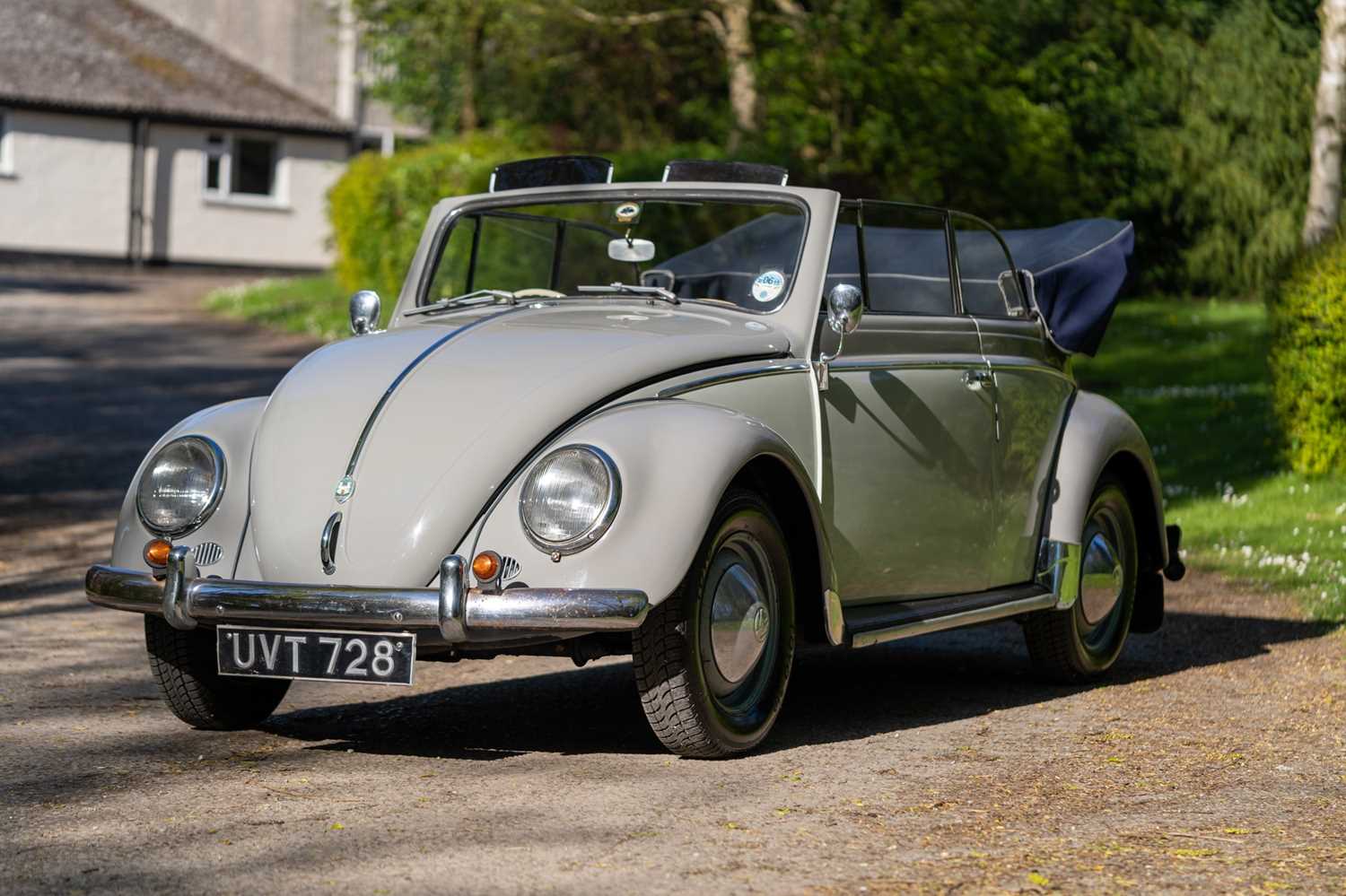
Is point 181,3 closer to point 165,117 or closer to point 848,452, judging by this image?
point 165,117

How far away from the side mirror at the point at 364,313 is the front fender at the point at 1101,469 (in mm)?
2638

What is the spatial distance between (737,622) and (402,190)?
62.7 feet

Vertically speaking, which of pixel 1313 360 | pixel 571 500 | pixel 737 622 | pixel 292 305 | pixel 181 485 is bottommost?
pixel 292 305

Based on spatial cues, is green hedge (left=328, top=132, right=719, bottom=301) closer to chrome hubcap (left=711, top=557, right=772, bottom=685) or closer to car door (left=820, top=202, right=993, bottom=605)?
car door (left=820, top=202, right=993, bottom=605)

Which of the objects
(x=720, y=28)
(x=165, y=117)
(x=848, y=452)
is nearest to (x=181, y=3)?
(x=165, y=117)

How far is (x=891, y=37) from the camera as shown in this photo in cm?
2181

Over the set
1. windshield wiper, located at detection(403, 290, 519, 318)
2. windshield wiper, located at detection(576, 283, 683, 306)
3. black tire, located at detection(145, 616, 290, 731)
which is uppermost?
windshield wiper, located at detection(576, 283, 683, 306)

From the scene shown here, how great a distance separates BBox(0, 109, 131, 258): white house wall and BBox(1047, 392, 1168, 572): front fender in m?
34.3

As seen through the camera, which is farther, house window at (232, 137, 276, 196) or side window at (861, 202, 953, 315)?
house window at (232, 137, 276, 196)

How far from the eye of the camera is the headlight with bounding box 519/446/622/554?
5086mm

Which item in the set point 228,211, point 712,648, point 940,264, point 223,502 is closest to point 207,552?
point 223,502

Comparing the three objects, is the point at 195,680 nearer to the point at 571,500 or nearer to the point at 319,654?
the point at 319,654

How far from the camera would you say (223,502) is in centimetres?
558

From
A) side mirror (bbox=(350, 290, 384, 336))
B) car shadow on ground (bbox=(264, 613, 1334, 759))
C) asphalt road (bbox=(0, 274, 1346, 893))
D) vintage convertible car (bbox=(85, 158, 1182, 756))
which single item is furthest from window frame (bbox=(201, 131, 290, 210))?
side mirror (bbox=(350, 290, 384, 336))
